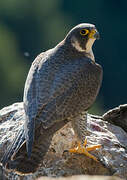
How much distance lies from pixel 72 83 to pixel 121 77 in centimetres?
4479

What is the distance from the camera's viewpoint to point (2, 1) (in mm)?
65000

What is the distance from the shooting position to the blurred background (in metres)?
50.2

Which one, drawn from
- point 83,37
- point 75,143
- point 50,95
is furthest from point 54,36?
point 50,95

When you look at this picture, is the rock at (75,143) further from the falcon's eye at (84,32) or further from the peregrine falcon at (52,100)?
the falcon's eye at (84,32)

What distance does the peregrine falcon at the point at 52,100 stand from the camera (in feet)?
24.3

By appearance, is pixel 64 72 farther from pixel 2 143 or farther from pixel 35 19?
pixel 35 19

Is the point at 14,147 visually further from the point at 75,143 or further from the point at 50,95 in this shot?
the point at 75,143

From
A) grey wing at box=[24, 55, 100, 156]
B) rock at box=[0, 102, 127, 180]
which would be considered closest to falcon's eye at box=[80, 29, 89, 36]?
grey wing at box=[24, 55, 100, 156]

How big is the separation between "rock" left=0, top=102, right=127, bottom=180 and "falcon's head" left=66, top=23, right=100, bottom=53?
0.89m

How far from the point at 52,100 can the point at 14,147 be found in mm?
648

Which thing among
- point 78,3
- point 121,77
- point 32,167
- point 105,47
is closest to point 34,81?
point 32,167

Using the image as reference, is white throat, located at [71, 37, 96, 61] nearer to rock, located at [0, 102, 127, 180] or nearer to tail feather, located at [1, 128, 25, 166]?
rock, located at [0, 102, 127, 180]

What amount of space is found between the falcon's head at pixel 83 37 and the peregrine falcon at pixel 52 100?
1cm

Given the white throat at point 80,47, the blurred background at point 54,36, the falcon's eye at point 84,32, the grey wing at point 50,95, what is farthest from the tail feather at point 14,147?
the blurred background at point 54,36
